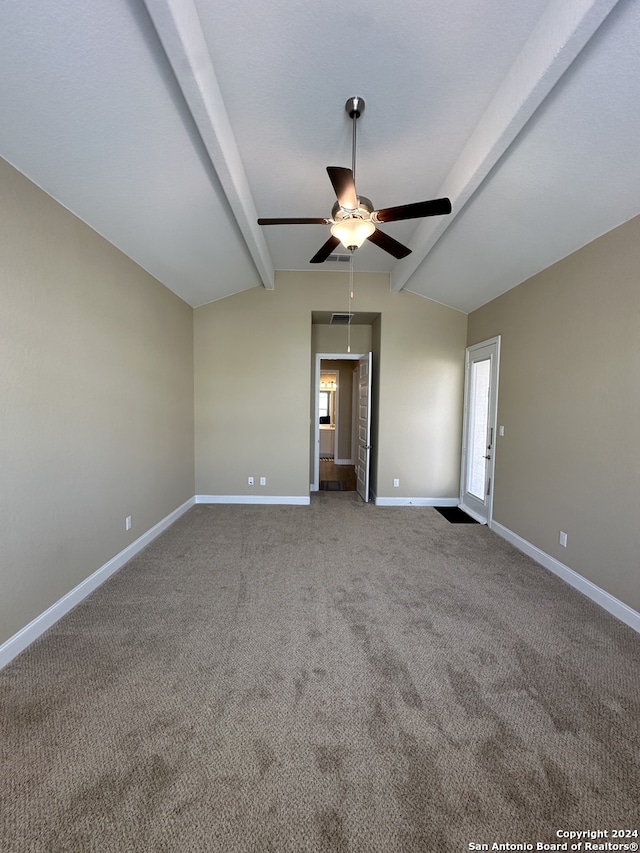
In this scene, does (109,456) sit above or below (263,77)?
below

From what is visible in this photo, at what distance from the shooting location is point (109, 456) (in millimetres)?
2898

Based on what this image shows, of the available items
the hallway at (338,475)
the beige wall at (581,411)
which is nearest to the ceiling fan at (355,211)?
the beige wall at (581,411)

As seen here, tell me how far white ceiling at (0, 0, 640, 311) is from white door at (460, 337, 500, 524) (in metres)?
1.50

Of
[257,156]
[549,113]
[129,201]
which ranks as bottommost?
[129,201]

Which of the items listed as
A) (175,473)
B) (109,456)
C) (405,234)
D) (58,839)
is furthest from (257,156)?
(58,839)

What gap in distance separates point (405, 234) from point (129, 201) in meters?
2.64

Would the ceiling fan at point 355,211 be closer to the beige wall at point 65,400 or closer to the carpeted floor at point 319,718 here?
the beige wall at point 65,400

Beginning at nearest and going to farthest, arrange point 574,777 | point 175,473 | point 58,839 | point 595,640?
point 58,839 < point 574,777 < point 595,640 < point 175,473

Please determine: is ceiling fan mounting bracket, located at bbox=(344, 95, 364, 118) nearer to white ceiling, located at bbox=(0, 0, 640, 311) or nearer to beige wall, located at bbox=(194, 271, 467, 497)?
white ceiling, located at bbox=(0, 0, 640, 311)

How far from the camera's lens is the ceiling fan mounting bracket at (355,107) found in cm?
205

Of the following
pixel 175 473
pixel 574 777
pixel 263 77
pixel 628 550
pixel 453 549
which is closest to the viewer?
pixel 574 777

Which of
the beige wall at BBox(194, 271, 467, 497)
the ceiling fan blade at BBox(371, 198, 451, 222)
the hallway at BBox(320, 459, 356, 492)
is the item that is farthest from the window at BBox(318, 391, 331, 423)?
the ceiling fan blade at BBox(371, 198, 451, 222)

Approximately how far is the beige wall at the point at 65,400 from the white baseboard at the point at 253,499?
1.32 metres

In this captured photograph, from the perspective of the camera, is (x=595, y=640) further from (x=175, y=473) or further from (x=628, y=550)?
(x=175, y=473)
